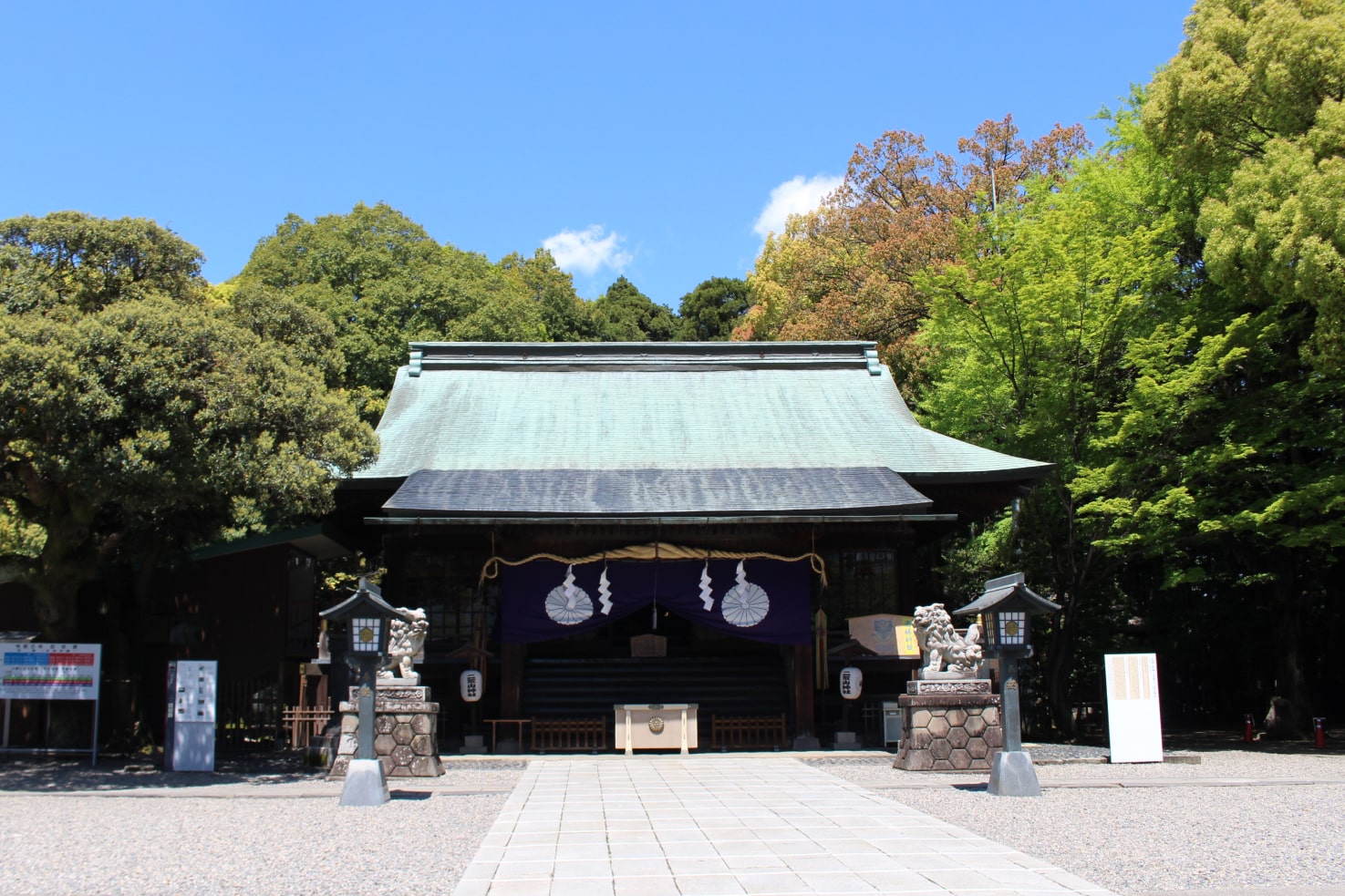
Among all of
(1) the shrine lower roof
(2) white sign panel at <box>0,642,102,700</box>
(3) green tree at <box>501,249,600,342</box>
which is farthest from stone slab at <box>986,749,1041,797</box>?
(3) green tree at <box>501,249,600,342</box>

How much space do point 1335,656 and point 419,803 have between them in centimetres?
1900

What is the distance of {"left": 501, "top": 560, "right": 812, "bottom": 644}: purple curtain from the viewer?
A: 1483 centimetres

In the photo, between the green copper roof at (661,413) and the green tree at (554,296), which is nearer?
the green copper roof at (661,413)

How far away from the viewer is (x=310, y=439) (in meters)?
12.4

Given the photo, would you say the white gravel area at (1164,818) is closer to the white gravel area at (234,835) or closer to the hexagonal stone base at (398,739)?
the white gravel area at (234,835)

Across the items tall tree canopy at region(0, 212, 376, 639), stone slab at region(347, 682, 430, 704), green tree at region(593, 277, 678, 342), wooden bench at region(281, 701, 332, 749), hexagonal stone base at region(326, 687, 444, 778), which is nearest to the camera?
tall tree canopy at region(0, 212, 376, 639)

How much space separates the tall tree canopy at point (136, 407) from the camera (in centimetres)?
1073

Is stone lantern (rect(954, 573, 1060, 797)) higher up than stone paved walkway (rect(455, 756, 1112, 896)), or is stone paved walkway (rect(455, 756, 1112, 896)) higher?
stone lantern (rect(954, 573, 1060, 797))

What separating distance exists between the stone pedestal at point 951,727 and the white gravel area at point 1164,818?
34 cm

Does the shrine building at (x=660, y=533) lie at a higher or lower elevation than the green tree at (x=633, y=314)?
lower

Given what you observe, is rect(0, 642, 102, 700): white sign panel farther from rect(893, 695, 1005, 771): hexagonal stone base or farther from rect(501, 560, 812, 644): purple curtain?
rect(893, 695, 1005, 771): hexagonal stone base

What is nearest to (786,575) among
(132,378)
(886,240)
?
(132,378)

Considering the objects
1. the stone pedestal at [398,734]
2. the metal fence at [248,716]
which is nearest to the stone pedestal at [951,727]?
the stone pedestal at [398,734]

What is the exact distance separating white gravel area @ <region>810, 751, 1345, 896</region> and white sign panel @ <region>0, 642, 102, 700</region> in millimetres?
9251
